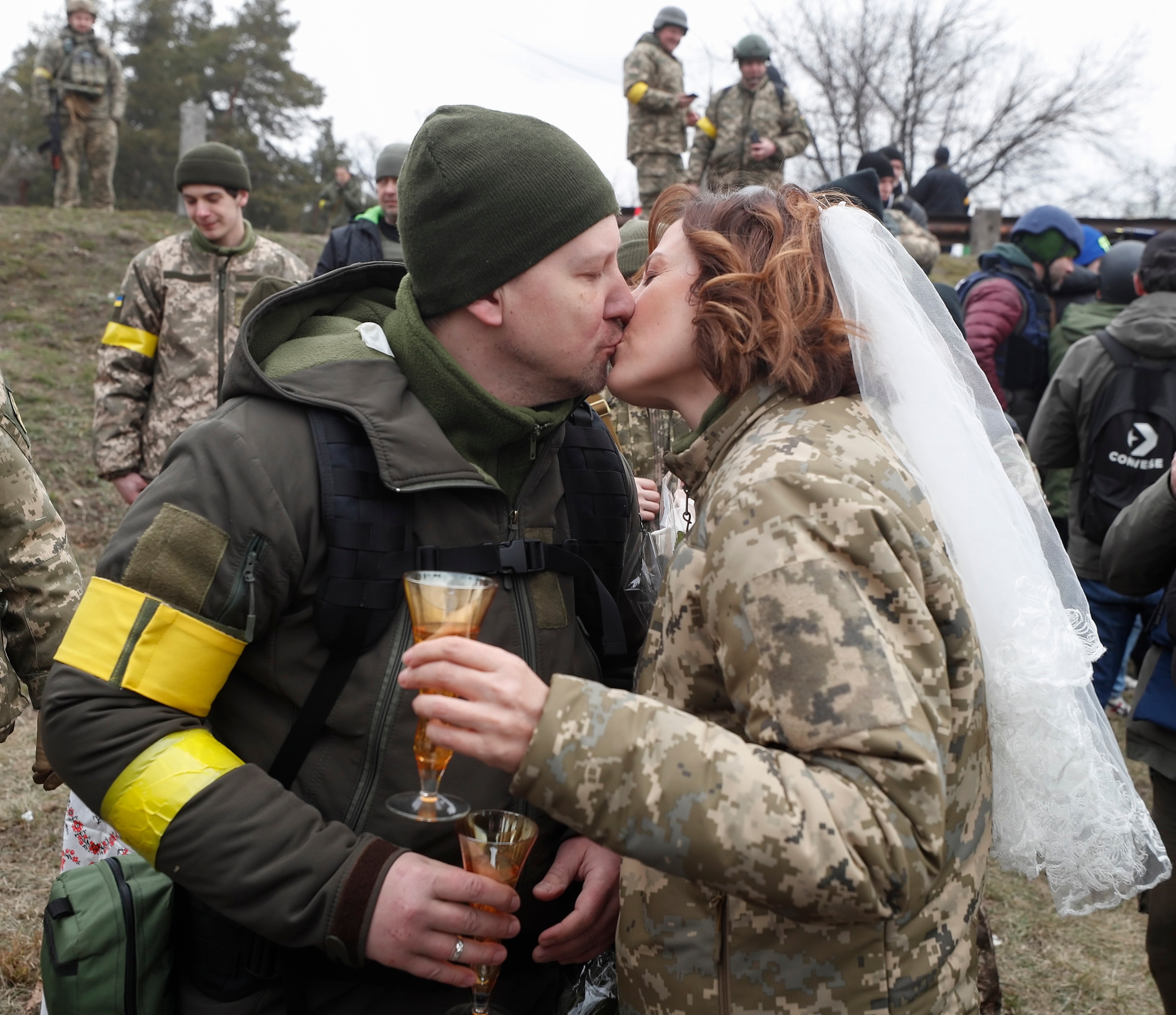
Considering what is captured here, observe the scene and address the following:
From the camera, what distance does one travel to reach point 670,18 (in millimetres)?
11914

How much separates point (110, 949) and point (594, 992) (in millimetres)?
990

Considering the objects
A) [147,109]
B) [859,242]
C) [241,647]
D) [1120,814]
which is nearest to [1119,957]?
[1120,814]

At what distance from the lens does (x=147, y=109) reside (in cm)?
2586

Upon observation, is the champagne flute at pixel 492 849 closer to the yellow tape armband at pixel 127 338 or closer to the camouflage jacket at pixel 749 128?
the yellow tape armband at pixel 127 338

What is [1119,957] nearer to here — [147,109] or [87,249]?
[87,249]

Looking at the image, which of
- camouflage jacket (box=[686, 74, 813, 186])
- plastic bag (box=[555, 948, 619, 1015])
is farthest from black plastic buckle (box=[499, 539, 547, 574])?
camouflage jacket (box=[686, 74, 813, 186])

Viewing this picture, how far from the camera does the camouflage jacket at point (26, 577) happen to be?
297cm

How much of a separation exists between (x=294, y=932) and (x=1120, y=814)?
5.10 ft

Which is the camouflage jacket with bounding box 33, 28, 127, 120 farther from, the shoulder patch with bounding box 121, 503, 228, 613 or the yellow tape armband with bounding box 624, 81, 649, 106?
the shoulder patch with bounding box 121, 503, 228, 613

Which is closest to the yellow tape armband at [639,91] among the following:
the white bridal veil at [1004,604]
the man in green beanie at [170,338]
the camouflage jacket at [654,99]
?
the camouflage jacket at [654,99]

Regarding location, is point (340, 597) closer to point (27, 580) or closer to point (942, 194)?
point (27, 580)

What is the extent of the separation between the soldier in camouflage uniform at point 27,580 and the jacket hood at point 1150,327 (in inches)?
196

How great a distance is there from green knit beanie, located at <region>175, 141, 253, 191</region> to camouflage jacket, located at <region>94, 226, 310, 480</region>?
384 mm

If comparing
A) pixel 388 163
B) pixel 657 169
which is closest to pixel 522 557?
pixel 388 163
